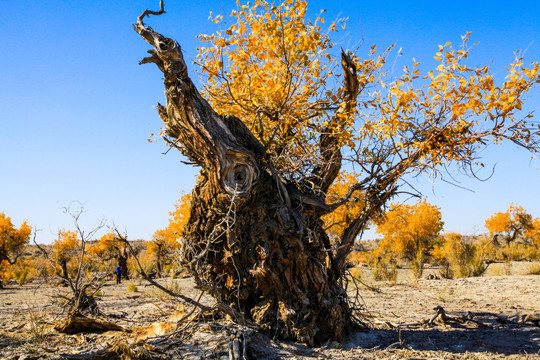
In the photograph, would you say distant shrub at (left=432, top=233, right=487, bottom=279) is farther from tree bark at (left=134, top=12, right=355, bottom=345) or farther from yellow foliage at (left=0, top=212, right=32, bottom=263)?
yellow foliage at (left=0, top=212, right=32, bottom=263)

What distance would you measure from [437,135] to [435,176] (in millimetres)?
649

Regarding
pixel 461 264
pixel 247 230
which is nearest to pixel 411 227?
pixel 461 264

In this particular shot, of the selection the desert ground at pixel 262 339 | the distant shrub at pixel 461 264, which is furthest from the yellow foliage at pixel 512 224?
the desert ground at pixel 262 339

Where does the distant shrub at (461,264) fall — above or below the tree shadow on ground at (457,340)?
above

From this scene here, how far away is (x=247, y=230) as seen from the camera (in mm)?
6047

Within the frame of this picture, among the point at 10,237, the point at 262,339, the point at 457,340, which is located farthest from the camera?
the point at 10,237

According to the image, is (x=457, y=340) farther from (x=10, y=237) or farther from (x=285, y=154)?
(x=10, y=237)

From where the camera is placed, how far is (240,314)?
18.7 feet

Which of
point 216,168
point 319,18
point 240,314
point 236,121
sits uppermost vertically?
point 319,18

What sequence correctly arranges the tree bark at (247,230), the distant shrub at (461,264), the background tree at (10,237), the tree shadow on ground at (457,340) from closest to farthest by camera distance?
the tree bark at (247,230)
the tree shadow on ground at (457,340)
the distant shrub at (461,264)
the background tree at (10,237)

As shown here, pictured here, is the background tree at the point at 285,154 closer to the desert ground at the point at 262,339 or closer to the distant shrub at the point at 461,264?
the desert ground at the point at 262,339

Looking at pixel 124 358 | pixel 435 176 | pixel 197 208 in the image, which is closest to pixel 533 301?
pixel 435 176

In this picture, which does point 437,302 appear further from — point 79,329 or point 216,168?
point 79,329

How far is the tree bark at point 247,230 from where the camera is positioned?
→ 5628 millimetres
